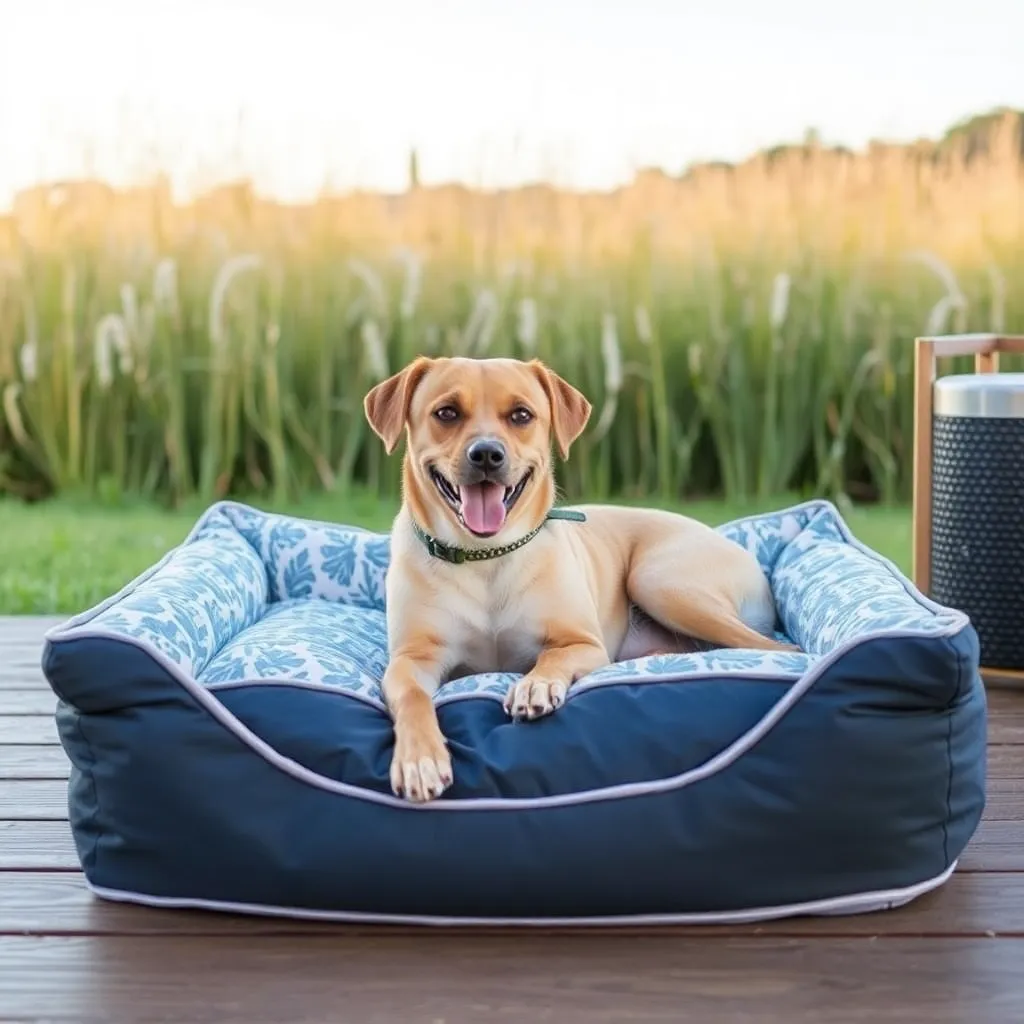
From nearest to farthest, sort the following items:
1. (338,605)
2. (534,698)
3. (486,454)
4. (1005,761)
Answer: (534,698) < (486,454) < (1005,761) < (338,605)

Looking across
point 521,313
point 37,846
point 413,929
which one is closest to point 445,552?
point 413,929

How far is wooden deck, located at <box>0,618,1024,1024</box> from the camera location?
7.77 ft

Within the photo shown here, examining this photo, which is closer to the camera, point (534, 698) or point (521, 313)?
point (534, 698)

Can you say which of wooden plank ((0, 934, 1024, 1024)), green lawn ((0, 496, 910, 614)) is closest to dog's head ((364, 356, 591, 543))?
wooden plank ((0, 934, 1024, 1024))

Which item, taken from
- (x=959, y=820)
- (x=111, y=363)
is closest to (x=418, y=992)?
(x=959, y=820)

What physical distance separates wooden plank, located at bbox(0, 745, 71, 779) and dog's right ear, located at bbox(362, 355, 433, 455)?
111 centimetres

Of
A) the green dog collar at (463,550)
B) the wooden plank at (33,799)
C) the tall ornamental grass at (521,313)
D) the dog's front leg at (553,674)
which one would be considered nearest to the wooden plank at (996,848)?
the dog's front leg at (553,674)

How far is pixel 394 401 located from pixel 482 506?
0.38 m

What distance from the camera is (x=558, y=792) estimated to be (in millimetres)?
2715

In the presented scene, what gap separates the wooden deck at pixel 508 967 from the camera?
93.3 inches

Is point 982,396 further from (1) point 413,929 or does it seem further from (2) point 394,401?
(1) point 413,929

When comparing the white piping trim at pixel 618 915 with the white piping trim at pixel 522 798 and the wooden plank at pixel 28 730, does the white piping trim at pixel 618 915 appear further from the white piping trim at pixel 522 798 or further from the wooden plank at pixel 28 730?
the wooden plank at pixel 28 730

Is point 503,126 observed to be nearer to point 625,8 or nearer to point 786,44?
point 625,8

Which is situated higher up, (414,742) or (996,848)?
(414,742)
